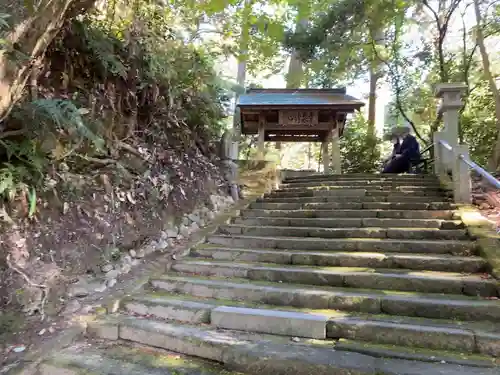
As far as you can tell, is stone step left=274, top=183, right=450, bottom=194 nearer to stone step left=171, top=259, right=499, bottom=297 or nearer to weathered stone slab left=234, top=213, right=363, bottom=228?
weathered stone slab left=234, top=213, right=363, bottom=228

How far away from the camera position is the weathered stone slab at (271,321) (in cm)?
325

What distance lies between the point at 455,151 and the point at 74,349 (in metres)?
5.72

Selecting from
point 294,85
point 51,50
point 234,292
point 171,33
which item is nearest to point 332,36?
point 294,85

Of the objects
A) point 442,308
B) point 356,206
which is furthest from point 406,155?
point 442,308

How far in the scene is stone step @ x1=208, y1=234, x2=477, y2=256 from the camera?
444 cm

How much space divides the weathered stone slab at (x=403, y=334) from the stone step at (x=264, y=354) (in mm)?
267

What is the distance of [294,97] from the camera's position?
10.8 meters

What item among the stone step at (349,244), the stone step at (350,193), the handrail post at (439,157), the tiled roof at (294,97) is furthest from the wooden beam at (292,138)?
the stone step at (349,244)

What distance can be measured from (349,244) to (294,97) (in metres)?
6.86

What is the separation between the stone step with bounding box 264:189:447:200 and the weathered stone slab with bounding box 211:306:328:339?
3808mm

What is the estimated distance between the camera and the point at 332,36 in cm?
1093

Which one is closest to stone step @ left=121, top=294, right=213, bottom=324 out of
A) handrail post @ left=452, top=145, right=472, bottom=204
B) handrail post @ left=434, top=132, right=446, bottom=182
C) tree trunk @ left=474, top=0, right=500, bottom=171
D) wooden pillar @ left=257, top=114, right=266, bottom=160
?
handrail post @ left=452, top=145, right=472, bottom=204

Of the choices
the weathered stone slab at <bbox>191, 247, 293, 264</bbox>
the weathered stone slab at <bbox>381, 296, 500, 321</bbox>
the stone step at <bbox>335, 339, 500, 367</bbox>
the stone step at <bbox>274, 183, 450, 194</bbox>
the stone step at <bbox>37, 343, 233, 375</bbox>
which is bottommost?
the stone step at <bbox>37, 343, 233, 375</bbox>

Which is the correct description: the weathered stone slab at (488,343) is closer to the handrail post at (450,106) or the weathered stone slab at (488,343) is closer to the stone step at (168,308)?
the stone step at (168,308)
